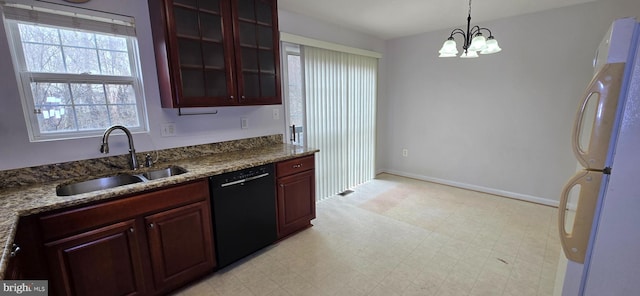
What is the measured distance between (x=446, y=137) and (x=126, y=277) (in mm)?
3919

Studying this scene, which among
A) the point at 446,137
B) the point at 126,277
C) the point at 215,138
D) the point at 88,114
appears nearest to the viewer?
the point at 126,277

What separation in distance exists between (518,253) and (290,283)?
1944mm

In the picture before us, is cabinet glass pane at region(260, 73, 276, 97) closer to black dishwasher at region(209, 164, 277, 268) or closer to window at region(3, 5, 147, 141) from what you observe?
black dishwasher at region(209, 164, 277, 268)

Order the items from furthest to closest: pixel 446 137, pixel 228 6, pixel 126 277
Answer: pixel 446 137
pixel 228 6
pixel 126 277

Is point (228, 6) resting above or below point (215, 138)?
above

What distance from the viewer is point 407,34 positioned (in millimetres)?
3822

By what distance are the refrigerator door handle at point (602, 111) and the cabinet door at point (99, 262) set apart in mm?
2305


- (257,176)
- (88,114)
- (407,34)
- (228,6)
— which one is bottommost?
(257,176)

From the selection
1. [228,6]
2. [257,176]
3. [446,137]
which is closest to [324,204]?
[257,176]

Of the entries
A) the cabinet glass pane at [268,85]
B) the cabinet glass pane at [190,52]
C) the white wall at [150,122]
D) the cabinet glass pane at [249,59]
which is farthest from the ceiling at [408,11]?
the cabinet glass pane at [190,52]

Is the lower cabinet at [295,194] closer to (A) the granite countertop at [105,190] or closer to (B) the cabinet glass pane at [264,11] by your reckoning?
(A) the granite countertop at [105,190]

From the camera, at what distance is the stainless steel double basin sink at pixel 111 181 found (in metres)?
1.68

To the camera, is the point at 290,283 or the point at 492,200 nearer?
the point at 290,283

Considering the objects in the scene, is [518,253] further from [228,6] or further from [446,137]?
[228,6]
